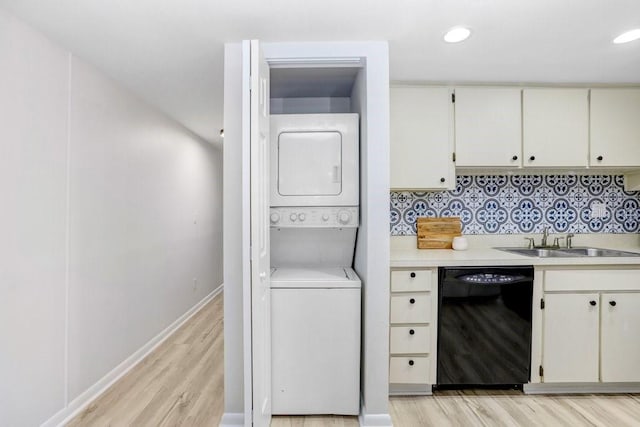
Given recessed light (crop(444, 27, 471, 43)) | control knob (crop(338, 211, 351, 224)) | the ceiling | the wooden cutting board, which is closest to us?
the ceiling

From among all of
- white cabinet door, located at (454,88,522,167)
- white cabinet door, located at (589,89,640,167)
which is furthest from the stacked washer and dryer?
white cabinet door, located at (589,89,640,167)

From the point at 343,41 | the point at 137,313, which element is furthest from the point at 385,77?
the point at 137,313

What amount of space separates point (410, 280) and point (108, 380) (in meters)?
2.27

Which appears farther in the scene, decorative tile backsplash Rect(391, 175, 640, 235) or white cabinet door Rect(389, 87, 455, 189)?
decorative tile backsplash Rect(391, 175, 640, 235)

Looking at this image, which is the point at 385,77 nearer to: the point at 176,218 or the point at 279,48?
the point at 279,48

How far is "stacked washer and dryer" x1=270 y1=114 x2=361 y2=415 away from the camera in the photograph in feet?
6.77

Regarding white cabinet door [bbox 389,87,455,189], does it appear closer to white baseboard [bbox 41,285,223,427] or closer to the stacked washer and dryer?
the stacked washer and dryer

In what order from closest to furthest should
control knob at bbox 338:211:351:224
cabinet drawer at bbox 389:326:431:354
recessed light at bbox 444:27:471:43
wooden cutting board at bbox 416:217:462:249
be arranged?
recessed light at bbox 444:27:471:43 < control knob at bbox 338:211:351:224 < cabinet drawer at bbox 389:326:431:354 < wooden cutting board at bbox 416:217:462:249

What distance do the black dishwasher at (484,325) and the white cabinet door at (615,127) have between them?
1179 mm

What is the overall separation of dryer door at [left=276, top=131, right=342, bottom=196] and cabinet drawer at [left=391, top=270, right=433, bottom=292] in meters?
0.74

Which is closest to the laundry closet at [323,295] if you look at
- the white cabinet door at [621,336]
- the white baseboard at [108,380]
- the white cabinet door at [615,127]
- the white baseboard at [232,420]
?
the white baseboard at [232,420]

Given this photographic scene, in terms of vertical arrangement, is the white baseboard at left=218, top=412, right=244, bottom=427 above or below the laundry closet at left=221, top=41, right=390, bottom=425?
below

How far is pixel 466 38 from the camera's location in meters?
1.94

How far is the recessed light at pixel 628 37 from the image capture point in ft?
6.22
